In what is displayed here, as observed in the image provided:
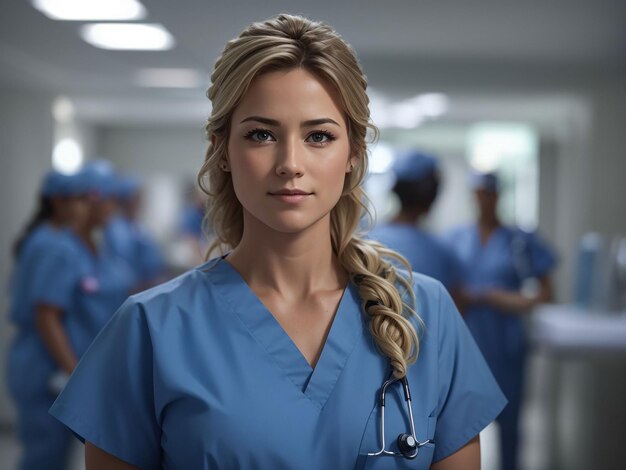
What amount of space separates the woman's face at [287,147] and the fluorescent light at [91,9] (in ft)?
6.63

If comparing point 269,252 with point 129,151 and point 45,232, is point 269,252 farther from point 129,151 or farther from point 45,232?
point 129,151

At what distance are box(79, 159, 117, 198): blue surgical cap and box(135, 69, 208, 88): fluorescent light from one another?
109cm

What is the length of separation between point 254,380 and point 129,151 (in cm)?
752

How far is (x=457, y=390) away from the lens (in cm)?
116

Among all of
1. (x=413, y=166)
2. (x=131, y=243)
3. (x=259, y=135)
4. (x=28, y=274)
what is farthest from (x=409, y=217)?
(x=131, y=243)

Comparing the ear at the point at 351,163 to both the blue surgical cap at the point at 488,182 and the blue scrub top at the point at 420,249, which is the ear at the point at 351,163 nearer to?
the blue scrub top at the point at 420,249

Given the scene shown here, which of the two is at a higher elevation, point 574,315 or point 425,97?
point 425,97


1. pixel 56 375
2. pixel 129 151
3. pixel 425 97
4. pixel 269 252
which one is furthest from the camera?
pixel 129 151

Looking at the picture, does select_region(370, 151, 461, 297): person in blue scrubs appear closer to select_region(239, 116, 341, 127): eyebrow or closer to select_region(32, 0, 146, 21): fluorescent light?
select_region(32, 0, 146, 21): fluorescent light

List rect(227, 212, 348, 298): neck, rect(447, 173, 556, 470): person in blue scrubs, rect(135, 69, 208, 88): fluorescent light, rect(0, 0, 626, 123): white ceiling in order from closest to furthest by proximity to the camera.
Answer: rect(227, 212, 348, 298): neck → rect(0, 0, 626, 123): white ceiling → rect(447, 173, 556, 470): person in blue scrubs → rect(135, 69, 208, 88): fluorescent light

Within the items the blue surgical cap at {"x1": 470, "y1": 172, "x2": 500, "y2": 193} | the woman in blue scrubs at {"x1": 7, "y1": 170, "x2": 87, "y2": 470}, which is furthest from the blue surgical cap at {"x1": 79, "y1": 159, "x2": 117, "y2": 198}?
the blue surgical cap at {"x1": 470, "y1": 172, "x2": 500, "y2": 193}

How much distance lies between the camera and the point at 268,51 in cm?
103

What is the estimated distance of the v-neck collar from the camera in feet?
3.57

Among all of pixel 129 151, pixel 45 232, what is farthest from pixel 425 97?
pixel 129 151
